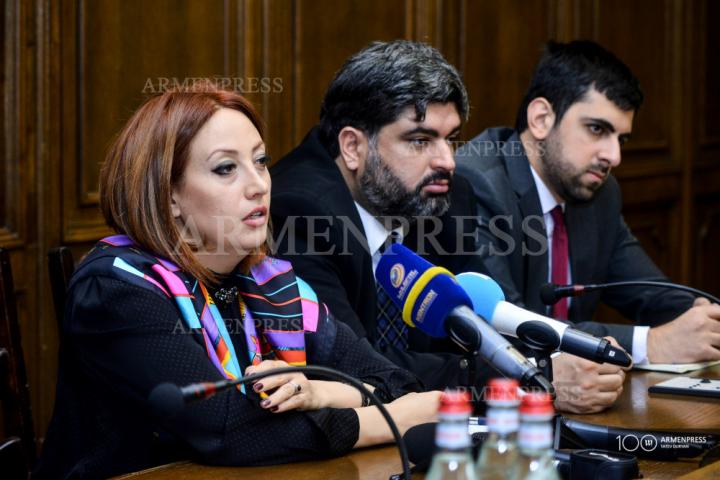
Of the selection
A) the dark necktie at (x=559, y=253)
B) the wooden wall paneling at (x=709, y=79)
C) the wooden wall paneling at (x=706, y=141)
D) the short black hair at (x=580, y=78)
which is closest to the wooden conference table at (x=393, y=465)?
the dark necktie at (x=559, y=253)

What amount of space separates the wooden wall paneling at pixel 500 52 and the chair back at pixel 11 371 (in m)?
2.44

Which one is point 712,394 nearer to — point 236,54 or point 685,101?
point 236,54

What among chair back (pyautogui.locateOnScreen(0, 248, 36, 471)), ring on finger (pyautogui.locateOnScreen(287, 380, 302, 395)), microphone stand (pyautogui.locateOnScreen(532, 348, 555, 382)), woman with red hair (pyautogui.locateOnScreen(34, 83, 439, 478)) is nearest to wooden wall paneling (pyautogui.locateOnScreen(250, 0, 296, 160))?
woman with red hair (pyautogui.locateOnScreen(34, 83, 439, 478))

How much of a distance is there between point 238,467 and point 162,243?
1.46ft

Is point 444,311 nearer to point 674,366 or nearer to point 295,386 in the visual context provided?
point 295,386

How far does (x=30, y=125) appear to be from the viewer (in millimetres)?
2877

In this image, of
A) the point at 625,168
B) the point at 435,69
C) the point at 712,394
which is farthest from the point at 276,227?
the point at 625,168

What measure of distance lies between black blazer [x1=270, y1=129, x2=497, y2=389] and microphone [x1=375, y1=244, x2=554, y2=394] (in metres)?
0.47

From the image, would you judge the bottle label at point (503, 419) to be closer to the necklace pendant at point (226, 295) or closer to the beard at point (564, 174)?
the necklace pendant at point (226, 295)

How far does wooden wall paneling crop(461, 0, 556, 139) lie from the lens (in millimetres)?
4266

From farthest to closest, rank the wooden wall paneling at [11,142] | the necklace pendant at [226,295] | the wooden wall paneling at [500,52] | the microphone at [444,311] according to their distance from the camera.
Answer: the wooden wall paneling at [500,52] < the wooden wall paneling at [11,142] < the necklace pendant at [226,295] < the microphone at [444,311]

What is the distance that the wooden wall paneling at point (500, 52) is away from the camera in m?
4.27

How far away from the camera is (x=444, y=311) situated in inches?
66.1

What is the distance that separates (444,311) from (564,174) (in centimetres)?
152
